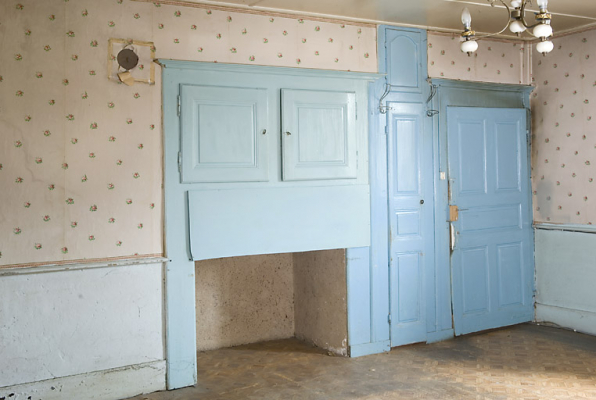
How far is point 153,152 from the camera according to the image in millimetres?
4070

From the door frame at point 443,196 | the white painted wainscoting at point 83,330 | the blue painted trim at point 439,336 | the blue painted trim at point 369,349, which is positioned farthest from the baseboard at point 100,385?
the door frame at point 443,196

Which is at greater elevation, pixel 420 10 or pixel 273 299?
pixel 420 10

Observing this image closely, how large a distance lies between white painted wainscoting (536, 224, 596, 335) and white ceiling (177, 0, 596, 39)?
1.87 m

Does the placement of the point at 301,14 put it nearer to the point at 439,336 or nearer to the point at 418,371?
the point at 418,371

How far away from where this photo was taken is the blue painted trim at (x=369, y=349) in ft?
15.8

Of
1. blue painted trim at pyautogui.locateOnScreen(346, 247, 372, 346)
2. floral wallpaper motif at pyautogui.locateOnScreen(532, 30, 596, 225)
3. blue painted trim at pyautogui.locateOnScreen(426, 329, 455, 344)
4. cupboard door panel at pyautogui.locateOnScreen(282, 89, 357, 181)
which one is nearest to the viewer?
cupboard door panel at pyautogui.locateOnScreen(282, 89, 357, 181)

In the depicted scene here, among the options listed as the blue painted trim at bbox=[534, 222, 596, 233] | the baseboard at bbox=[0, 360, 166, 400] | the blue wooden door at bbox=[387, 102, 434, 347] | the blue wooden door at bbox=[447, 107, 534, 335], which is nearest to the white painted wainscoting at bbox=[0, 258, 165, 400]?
the baseboard at bbox=[0, 360, 166, 400]

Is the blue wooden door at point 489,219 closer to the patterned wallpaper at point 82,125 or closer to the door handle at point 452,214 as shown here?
the door handle at point 452,214

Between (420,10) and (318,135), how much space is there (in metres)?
1.25

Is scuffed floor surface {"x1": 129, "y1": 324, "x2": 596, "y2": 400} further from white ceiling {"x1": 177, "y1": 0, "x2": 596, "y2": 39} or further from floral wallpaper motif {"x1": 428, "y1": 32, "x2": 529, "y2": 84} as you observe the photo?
white ceiling {"x1": 177, "y1": 0, "x2": 596, "y2": 39}

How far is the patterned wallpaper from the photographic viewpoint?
369cm

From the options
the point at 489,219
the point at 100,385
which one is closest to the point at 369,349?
the point at 489,219

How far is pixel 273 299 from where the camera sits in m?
5.42

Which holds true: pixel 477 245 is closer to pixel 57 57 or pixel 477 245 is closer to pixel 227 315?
pixel 227 315
